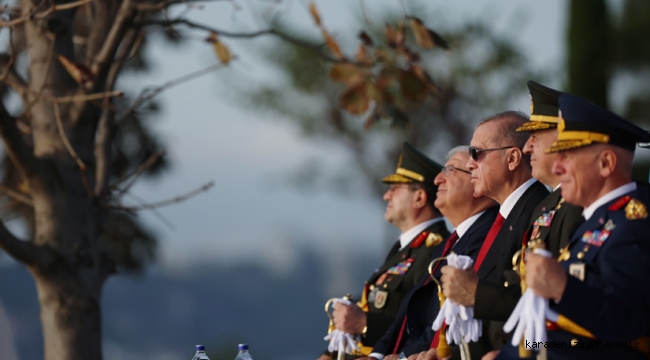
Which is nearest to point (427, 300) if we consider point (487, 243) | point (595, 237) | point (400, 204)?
point (487, 243)

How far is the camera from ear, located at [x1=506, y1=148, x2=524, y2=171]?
5148 mm

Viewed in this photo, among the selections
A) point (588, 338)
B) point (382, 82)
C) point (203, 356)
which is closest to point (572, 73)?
point (382, 82)

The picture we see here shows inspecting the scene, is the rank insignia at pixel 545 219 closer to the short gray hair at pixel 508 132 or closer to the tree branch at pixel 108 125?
the short gray hair at pixel 508 132

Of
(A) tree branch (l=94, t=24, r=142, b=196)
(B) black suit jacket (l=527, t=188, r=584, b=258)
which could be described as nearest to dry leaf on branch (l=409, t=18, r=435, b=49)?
(B) black suit jacket (l=527, t=188, r=584, b=258)

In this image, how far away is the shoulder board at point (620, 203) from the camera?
3.83 m

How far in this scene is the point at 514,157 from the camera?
16.9ft

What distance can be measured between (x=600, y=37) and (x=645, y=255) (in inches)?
450

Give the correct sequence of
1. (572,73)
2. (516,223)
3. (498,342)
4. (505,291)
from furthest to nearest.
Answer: (572,73), (516,223), (498,342), (505,291)

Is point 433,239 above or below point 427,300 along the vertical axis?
above

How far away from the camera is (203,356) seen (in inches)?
209

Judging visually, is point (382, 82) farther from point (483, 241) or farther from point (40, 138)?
point (40, 138)

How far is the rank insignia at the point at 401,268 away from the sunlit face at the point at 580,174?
2.74 m

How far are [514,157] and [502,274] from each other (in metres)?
0.71

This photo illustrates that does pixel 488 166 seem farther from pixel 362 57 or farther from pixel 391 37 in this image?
pixel 362 57
